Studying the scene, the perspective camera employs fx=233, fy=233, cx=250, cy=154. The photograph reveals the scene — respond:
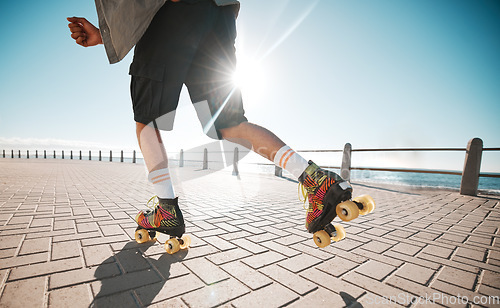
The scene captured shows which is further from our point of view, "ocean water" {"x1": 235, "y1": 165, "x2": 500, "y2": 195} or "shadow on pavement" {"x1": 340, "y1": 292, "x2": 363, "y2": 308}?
"ocean water" {"x1": 235, "y1": 165, "x2": 500, "y2": 195}

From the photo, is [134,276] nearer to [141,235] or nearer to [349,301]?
[141,235]

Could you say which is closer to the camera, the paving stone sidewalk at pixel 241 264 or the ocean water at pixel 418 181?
the paving stone sidewalk at pixel 241 264

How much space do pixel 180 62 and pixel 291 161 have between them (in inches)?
36.0

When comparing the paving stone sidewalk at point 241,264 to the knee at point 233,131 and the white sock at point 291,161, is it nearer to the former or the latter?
the white sock at point 291,161

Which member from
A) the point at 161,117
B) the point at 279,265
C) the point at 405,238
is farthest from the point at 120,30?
the point at 405,238

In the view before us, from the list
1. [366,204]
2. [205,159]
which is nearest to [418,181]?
[205,159]

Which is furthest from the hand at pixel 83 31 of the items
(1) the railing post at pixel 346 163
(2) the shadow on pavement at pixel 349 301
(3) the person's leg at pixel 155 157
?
(1) the railing post at pixel 346 163

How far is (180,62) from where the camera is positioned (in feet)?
4.71

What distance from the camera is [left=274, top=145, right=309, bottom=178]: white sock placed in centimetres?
142

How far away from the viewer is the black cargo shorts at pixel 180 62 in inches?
55.6

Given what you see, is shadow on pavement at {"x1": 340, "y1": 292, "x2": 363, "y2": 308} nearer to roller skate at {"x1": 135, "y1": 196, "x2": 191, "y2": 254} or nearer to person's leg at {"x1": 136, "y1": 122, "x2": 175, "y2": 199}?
roller skate at {"x1": 135, "y1": 196, "x2": 191, "y2": 254}

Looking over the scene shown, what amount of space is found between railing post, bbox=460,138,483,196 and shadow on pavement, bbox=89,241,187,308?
6.33m

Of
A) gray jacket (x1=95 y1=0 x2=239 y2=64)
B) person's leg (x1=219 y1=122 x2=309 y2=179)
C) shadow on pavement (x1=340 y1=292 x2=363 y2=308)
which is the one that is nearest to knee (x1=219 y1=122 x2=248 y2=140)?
person's leg (x1=219 y1=122 x2=309 y2=179)

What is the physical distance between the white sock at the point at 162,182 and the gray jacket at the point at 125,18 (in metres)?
0.77
